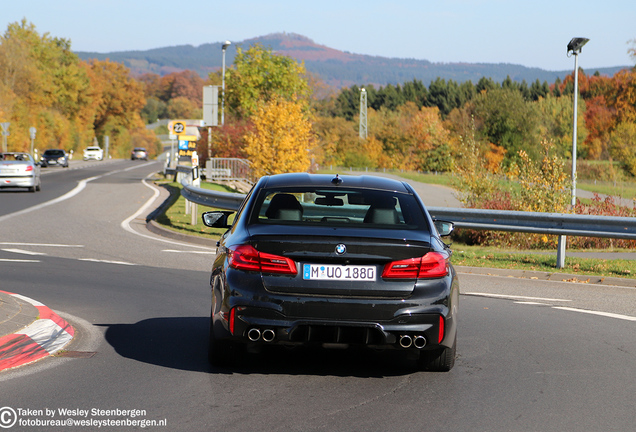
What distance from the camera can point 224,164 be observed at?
132ft

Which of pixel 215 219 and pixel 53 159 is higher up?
pixel 215 219

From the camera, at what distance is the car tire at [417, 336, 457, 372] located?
6.26 metres

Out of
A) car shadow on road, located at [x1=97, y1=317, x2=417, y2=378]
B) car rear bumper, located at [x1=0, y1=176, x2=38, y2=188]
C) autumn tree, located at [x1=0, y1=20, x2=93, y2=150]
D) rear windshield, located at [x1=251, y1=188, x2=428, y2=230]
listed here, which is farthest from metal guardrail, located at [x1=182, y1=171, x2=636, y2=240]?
autumn tree, located at [x1=0, y1=20, x2=93, y2=150]

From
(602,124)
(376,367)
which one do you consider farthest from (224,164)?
(602,124)

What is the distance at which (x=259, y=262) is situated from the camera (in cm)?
578

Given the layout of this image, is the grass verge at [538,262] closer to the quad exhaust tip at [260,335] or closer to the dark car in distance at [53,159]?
the quad exhaust tip at [260,335]

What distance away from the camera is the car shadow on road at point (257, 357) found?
6.34 m

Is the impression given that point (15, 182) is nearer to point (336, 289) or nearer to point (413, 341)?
point (336, 289)

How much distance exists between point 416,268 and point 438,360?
899mm

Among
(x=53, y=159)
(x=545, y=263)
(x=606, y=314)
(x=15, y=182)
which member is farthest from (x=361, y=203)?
(x=53, y=159)

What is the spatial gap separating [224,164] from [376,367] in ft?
112

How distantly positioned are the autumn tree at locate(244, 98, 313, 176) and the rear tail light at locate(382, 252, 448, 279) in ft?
99.7

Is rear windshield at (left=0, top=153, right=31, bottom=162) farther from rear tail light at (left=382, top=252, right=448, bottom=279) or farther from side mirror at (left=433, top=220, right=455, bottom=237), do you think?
rear tail light at (left=382, top=252, right=448, bottom=279)

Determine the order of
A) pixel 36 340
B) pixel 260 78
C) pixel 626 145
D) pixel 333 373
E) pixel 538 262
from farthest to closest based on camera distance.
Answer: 1. pixel 626 145
2. pixel 260 78
3. pixel 538 262
4. pixel 36 340
5. pixel 333 373
